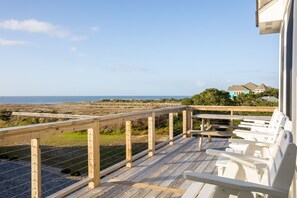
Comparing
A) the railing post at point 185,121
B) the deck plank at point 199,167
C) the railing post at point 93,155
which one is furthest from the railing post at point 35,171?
the railing post at point 185,121

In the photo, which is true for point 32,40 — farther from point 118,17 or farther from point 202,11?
point 202,11

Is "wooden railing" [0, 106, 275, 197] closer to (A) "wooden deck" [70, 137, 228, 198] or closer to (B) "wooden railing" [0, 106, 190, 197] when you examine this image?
(B) "wooden railing" [0, 106, 190, 197]

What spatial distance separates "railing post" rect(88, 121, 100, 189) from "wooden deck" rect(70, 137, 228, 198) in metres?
0.11

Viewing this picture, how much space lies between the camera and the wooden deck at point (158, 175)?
10.8ft

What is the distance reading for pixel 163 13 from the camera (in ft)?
47.7

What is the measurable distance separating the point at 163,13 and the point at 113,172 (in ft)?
39.3

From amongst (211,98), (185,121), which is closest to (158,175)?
(185,121)

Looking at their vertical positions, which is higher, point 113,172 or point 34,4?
point 34,4

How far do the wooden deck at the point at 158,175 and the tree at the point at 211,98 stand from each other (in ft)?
18.6

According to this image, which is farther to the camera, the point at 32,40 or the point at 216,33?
the point at 32,40

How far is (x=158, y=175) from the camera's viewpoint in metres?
4.00

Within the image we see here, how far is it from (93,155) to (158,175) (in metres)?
1.09

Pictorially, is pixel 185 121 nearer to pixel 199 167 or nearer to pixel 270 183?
pixel 199 167

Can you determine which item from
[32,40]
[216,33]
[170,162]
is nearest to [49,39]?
[32,40]
